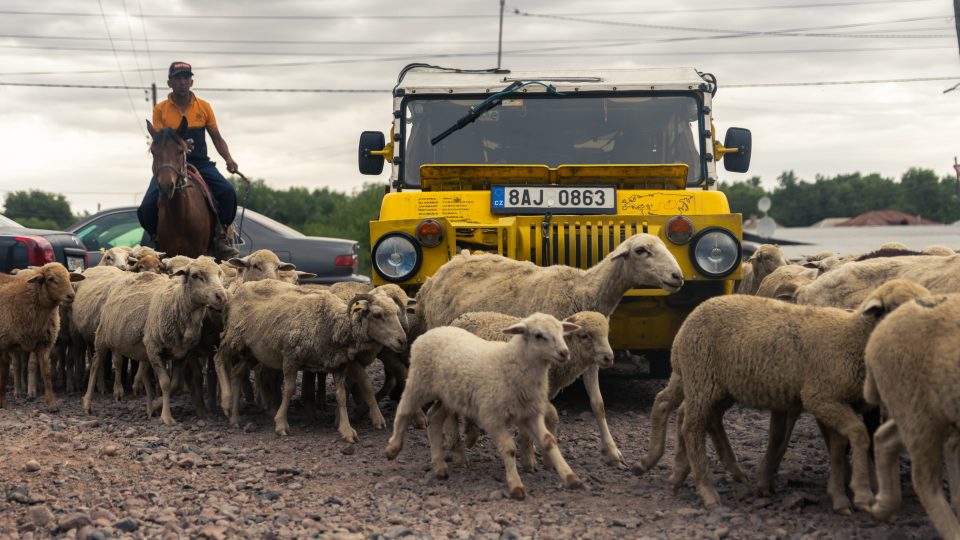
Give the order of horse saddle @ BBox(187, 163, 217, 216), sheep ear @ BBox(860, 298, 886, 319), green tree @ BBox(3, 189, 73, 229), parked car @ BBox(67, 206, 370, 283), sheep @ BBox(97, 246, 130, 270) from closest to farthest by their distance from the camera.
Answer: sheep ear @ BBox(860, 298, 886, 319), horse saddle @ BBox(187, 163, 217, 216), sheep @ BBox(97, 246, 130, 270), parked car @ BBox(67, 206, 370, 283), green tree @ BBox(3, 189, 73, 229)

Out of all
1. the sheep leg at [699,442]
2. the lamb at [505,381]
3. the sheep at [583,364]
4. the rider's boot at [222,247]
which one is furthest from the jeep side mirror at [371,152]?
the sheep leg at [699,442]

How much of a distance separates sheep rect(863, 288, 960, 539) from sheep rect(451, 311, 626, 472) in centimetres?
239

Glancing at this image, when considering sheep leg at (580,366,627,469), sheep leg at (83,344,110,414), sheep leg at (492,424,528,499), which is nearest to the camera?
sheep leg at (492,424,528,499)

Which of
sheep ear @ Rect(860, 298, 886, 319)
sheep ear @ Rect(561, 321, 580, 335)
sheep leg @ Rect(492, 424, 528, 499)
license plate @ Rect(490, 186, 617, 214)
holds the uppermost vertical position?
license plate @ Rect(490, 186, 617, 214)

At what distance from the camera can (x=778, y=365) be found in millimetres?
6504

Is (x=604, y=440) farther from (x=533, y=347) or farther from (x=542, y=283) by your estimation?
(x=542, y=283)

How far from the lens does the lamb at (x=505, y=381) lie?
7.14m

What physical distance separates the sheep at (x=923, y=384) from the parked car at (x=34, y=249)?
31.3ft

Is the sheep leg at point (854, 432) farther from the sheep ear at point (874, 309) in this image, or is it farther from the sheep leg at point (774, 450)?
the sheep leg at point (774, 450)

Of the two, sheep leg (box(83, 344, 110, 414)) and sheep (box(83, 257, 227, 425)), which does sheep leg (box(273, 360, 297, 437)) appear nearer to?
sheep (box(83, 257, 227, 425))

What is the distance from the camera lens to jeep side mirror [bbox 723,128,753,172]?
36.0 feet

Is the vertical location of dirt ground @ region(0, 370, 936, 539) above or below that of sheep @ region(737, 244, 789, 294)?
below

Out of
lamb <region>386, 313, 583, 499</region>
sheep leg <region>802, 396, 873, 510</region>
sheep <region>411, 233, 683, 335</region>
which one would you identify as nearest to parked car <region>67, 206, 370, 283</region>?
sheep <region>411, 233, 683, 335</region>

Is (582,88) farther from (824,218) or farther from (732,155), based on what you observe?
(824,218)
